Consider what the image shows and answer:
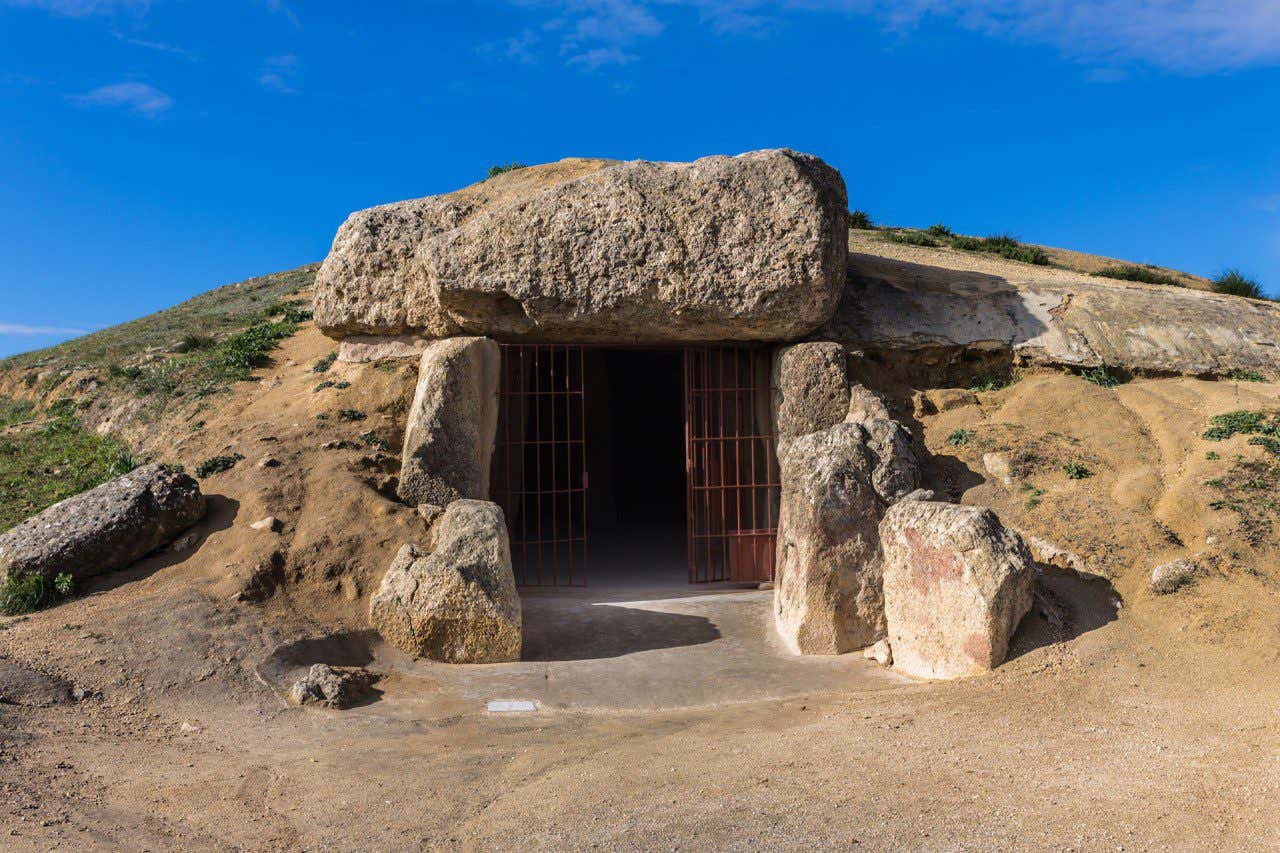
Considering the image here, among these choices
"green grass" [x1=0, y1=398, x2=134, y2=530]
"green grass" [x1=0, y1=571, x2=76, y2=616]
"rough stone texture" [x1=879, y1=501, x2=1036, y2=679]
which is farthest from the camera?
"green grass" [x1=0, y1=398, x2=134, y2=530]

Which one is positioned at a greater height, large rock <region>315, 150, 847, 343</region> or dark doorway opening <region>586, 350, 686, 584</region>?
large rock <region>315, 150, 847, 343</region>

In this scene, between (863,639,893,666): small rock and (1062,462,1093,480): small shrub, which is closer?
(863,639,893,666): small rock

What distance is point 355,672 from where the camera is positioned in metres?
7.27

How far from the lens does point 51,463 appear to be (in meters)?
11.5

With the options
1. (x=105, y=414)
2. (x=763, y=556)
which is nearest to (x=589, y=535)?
(x=763, y=556)

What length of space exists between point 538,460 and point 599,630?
216cm

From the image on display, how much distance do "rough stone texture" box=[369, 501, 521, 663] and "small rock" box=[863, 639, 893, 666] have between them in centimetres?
298

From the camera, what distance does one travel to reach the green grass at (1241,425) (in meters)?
9.29

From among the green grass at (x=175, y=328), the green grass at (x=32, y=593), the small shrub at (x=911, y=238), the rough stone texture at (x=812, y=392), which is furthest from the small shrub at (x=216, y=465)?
the small shrub at (x=911, y=238)

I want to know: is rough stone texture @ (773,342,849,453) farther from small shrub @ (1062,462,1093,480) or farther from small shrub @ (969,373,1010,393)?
small shrub @ (1062,462,1093,480)

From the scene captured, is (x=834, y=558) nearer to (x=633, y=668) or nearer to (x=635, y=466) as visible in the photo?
(x=633, y=668)

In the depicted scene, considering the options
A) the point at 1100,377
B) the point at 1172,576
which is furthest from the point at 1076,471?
the point at 1100,377

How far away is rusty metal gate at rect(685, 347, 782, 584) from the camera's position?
35.4 ft

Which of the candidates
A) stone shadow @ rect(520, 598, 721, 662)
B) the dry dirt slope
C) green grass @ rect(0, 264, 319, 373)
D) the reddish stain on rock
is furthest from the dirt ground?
green grass @ rect(0, 264, 319, 373)
